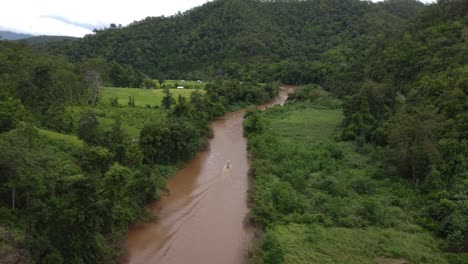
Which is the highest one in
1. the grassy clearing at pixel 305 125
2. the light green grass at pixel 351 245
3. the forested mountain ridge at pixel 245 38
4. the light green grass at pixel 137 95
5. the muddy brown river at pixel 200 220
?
the forested mountain ridge at pixel 245 38

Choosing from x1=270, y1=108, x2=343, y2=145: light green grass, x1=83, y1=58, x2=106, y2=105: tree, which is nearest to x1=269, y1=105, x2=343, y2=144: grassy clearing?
x1=270, y1=108, x2=343, y2=145: light green grass

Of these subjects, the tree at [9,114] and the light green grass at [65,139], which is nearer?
the tree at [9,114]

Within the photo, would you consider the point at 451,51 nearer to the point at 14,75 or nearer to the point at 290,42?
the point at 14,75

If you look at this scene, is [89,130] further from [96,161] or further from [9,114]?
[96,161]

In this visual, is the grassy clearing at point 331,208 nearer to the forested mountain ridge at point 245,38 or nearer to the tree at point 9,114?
the tree at point 9,114

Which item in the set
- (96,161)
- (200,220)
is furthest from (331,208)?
(96,161)

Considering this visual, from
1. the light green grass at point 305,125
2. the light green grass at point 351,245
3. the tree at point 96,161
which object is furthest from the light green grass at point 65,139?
the light green grass at point 305,125

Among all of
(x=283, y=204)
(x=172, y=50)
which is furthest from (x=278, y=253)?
(x=172, y=50)

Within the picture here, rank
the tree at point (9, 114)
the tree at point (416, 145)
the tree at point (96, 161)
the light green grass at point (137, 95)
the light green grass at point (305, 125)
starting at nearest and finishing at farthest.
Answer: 1. the tree at point (96, 161)
2. the tree at point (9, 114)
3. the tree at point (416, 145)
4. the light green grass at point (305, 125)
5. the light green grass at point (137, 95)
